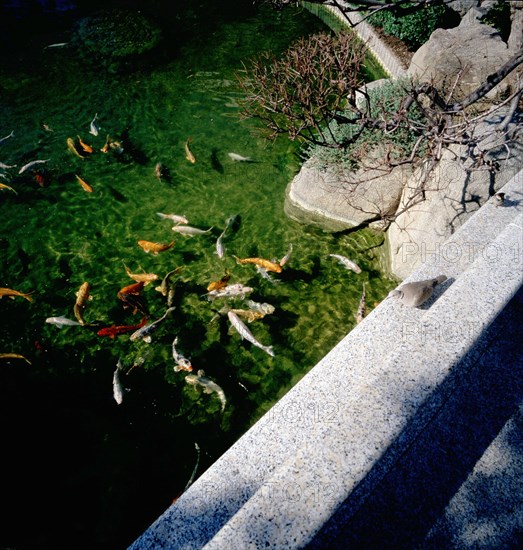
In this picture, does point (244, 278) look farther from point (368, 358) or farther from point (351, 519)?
point (351, 519)

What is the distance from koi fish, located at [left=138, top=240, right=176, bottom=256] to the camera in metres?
5.77

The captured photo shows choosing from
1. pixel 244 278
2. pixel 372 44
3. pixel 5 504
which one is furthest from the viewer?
pixel 372 44

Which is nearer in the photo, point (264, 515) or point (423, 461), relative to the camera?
point (264, 515)

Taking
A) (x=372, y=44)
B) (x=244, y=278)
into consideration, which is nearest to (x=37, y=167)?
(x=244, y=278)

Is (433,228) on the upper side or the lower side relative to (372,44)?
lower

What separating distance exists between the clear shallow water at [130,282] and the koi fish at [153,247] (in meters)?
0.10

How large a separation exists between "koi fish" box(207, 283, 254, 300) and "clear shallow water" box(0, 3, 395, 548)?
0.19m

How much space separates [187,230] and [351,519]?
15.8 ft

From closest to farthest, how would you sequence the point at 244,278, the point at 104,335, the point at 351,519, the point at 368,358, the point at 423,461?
the point at 351,519 → the point at 423,461 → the point at 368,358 → the point at 104,335 → the point at 244,278

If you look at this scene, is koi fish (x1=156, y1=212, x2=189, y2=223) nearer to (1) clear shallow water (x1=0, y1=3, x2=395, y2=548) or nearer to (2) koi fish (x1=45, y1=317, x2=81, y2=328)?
(1) clear shallow water (x1=0, y1=3, x2=395, y2=548)

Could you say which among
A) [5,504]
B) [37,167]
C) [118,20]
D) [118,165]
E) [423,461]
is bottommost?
[423,461]

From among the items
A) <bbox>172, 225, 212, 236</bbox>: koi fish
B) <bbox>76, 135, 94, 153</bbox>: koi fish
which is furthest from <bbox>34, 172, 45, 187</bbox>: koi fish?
<bbox>172, 225, 212, 236</bbox>: koi fish

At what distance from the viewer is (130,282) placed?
223 inches

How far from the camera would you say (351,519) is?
2.15 meters
